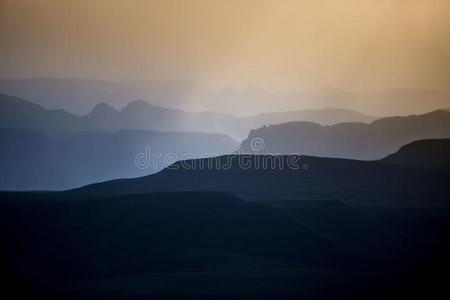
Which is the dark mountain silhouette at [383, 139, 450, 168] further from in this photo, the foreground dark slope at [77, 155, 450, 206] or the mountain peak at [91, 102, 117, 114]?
the mountain peak at [91, 102, 117, 114]

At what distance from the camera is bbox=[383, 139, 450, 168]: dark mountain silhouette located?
6.94 feet

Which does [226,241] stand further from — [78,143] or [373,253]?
[78,143]

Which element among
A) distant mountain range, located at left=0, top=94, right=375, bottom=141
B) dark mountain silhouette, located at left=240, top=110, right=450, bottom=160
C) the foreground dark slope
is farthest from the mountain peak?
dark mountain silhouette, located at left=240, top=110, right=450, bottom=160

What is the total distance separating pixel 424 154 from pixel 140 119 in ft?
4.47

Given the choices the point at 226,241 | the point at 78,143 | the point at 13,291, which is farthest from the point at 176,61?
the point at 13,291

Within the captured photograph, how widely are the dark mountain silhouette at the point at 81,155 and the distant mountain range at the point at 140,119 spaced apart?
0.11 feet

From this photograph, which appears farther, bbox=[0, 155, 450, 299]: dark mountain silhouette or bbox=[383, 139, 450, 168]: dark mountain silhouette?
bbox=[383, 139, 450, 168]: dark mountain silhouette

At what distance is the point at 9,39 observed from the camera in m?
2.02

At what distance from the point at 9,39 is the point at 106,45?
0.44 meters

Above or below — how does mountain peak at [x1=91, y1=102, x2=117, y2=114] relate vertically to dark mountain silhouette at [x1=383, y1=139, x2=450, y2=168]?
above

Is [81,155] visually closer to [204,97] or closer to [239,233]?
[204,97]

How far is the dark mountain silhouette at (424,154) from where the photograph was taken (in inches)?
83.3

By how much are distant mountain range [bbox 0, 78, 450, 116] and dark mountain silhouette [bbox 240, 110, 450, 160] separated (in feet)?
0.19

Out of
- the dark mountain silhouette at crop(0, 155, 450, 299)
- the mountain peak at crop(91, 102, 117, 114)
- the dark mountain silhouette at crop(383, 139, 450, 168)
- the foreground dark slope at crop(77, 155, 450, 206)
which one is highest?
the mountain peak at crop(91, 102, 117, 114)
